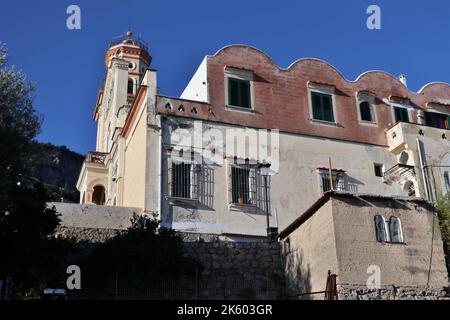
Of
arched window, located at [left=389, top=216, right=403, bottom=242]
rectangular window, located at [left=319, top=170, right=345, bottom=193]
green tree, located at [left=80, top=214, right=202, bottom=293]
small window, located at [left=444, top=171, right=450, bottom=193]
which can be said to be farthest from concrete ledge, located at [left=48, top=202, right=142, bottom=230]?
small window, located at [left=444, top=171, right=450, bottom=193]

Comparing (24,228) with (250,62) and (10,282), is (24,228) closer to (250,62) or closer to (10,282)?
(10,282)

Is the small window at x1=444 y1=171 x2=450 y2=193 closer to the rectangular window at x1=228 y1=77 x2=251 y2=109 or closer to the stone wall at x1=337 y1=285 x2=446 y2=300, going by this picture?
the stone wall at x1=337 y1=285 x2=446 y2=300

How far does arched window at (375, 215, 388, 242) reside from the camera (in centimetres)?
1786

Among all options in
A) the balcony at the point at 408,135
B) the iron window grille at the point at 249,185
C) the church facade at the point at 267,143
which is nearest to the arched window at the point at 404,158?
the church facade at the point at 267,143

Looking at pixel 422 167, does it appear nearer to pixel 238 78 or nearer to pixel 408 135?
pixel 408 135

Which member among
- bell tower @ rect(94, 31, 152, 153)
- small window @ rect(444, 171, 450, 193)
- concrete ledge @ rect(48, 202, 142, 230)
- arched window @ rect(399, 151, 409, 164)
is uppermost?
bell tower @ rect(94, 31, 152, 153)

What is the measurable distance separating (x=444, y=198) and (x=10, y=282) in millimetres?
17115

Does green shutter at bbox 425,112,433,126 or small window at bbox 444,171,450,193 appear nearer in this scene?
small window at bbox 444,171,450,193

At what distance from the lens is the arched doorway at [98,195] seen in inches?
1342

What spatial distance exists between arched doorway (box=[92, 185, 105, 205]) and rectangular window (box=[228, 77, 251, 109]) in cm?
1237

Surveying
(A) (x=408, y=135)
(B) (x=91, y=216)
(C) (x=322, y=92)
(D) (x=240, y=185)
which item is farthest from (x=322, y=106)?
(B) (x=91, y=216)
